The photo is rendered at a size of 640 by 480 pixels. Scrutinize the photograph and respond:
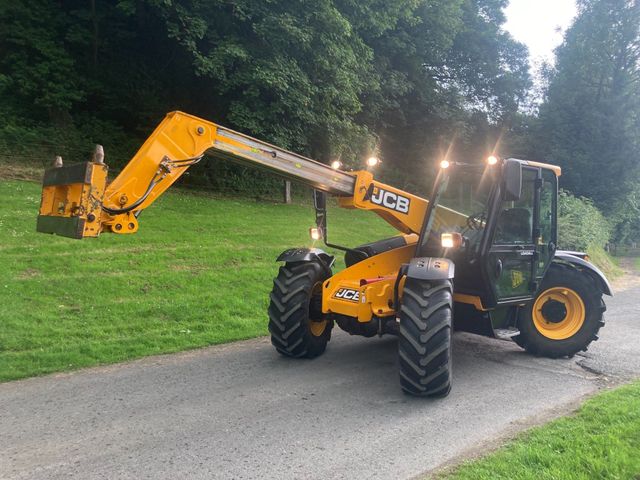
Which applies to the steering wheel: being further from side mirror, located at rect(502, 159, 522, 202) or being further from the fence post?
the fence post

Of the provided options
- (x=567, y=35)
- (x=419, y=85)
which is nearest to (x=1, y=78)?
(x=419, y=85)

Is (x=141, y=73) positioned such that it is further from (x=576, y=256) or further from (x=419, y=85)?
(x=576, y=256)

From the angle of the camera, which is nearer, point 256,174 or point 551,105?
point 256,174

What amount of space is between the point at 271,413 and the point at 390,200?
276 cm

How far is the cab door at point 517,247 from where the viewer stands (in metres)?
5.70

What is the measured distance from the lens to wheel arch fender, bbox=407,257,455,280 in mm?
4922

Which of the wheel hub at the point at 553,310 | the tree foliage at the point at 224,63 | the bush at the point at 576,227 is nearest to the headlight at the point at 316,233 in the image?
the wheel hub at the point at 553,310

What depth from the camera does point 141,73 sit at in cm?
1911

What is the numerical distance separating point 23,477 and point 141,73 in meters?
18.2

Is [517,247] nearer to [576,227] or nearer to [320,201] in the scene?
[320,201]

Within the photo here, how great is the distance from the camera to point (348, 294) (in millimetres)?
5566

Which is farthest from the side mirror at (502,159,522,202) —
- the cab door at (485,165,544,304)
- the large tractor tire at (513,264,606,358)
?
the large tractor tire at (513,264,606,358)

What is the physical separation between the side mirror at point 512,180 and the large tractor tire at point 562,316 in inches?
66.8

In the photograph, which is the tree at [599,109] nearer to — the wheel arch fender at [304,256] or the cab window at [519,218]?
the cab window at [519,218]
